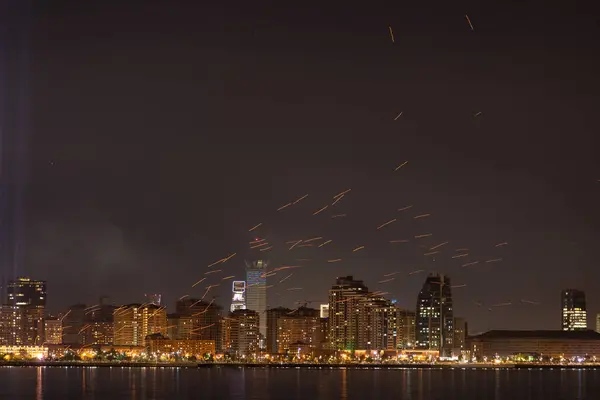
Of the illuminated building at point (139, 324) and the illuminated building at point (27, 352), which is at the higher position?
the illuminated building at point (139, 324)

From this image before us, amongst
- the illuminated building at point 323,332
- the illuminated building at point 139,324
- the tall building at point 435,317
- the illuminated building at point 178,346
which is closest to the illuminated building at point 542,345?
the tall building at point 435,317

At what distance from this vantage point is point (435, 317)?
5881 inches

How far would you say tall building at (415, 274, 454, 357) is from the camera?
485ft

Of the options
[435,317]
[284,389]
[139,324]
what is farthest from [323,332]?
[284,389]

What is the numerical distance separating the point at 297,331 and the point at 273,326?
5.91 metres

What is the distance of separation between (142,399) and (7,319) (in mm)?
109429

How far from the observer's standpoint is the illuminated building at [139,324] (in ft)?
502

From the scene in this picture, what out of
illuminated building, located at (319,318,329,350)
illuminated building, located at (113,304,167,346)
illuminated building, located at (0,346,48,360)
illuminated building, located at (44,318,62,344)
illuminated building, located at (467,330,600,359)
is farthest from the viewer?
illuminated building, located at (44,318,62,344)

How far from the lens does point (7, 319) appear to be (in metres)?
161

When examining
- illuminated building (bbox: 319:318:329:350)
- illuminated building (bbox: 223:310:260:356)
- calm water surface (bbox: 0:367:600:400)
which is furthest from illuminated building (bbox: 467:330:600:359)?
calm water surface (bbox: 0:367:600:400)

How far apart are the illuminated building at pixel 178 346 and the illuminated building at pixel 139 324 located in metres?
10.0

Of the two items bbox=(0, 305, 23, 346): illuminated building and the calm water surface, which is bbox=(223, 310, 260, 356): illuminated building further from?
the calm water surface

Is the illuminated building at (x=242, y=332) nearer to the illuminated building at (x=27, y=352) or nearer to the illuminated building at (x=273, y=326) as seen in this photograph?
the illuminated building at (x=273, y=326)

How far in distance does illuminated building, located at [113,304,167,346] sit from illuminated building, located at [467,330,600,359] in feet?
152
